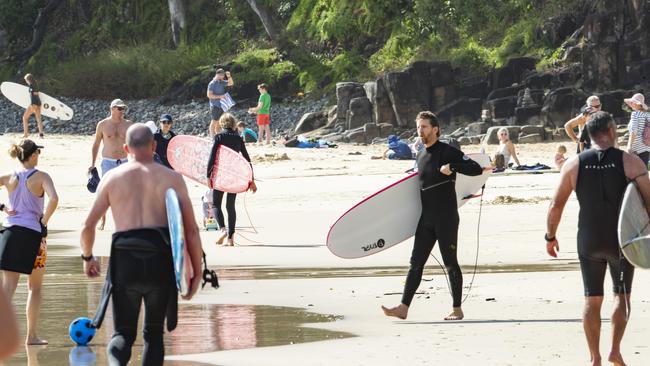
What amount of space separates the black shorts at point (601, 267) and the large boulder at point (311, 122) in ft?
96.8

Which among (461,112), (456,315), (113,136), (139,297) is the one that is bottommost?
(461,112)

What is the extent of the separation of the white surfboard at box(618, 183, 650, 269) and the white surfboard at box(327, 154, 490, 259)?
9.45 ft

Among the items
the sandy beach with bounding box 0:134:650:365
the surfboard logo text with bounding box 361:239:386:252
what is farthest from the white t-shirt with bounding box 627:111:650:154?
the surfboard logo text with bounding box 361:239:386:252

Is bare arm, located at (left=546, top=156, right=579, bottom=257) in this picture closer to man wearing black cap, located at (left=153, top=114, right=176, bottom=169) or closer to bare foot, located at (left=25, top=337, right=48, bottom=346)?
bare foot, located at (left=25, top=337, right=48, bottom=346)

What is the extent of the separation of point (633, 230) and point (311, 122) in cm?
3013

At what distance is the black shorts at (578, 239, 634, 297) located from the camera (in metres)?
7.39

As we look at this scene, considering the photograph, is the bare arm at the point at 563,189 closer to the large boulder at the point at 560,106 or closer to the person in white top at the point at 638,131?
the person in white top at the point at 638,131

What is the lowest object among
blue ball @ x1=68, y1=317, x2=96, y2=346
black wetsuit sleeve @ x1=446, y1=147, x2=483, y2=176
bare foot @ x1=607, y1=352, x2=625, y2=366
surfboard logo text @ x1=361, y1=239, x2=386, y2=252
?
bare foot @ x1=607, y1=352, x2=625, y2=366

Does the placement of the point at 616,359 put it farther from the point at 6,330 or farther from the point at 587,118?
the point at 587,118

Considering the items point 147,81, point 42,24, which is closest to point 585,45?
point 147,81

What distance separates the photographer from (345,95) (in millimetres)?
36719

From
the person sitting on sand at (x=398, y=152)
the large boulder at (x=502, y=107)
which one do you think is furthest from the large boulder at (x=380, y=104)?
the person sitting on sand at (x=398, y=152)

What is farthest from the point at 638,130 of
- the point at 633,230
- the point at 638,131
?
the point at 633,230

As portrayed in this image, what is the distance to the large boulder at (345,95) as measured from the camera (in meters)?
36.6
